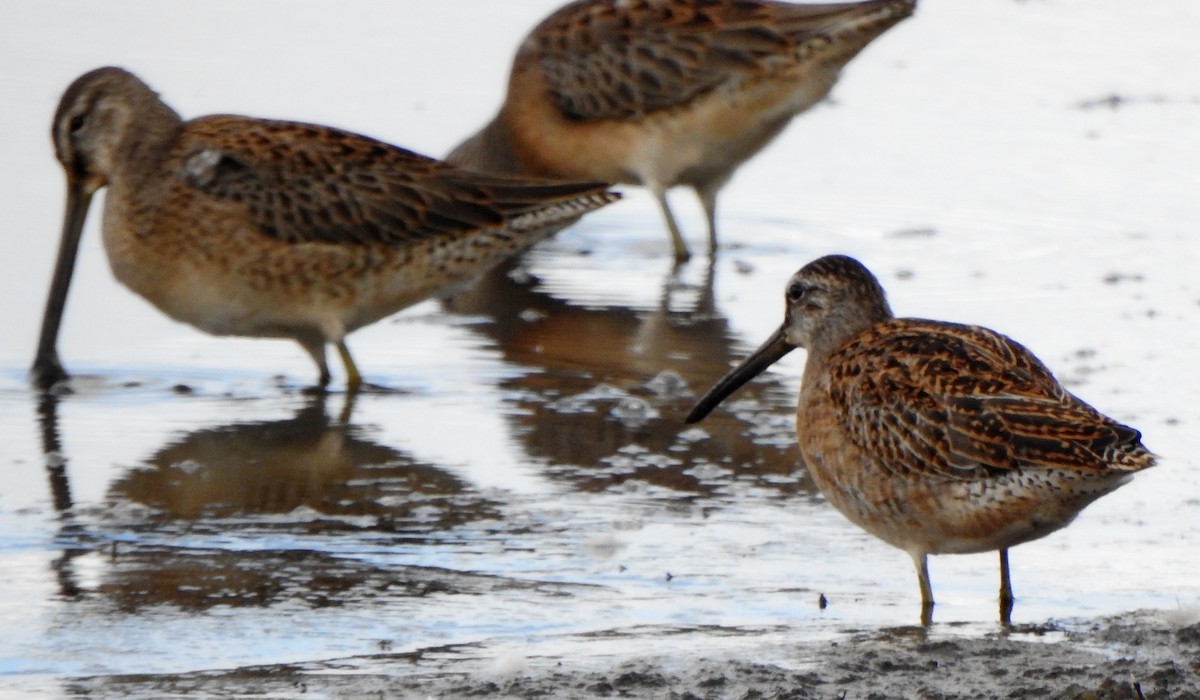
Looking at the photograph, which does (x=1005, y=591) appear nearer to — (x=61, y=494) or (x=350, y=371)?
(x=61, y=494)

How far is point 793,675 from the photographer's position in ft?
13.4

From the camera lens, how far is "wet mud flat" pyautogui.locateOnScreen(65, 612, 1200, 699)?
399 cm

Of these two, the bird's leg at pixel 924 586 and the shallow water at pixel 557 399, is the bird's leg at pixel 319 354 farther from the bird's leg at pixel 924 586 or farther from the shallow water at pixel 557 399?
the bird's leg at pixel 924 586

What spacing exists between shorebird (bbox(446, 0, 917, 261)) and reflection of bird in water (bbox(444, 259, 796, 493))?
764 mm

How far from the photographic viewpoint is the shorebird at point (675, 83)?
894 centimetres

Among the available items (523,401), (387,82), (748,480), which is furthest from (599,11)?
(748,480)

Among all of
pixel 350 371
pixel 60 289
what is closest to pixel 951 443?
pixel 350 371

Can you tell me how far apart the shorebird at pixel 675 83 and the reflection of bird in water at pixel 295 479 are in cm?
297

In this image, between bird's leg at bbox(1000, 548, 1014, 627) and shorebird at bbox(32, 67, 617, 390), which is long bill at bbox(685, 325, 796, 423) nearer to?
bird's leg at bbox(1000, 548, 1014, 627)

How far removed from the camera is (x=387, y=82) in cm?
1048

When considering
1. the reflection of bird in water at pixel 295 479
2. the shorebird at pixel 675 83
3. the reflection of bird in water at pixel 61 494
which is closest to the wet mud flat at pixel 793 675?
the reflection of bird in water at pixel 61 494

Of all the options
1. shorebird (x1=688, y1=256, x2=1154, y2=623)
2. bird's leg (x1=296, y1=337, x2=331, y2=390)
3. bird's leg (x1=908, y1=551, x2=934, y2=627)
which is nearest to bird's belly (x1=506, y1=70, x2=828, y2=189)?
bird's leg (x1=296, y1=337, x2=331, y2=390)

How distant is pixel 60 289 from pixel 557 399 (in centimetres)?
169

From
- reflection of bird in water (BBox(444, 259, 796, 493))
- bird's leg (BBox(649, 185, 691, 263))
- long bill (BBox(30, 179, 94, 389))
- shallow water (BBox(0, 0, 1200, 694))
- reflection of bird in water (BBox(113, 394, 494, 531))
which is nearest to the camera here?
shallow water (BBox(0, 0, 1200, 694))
